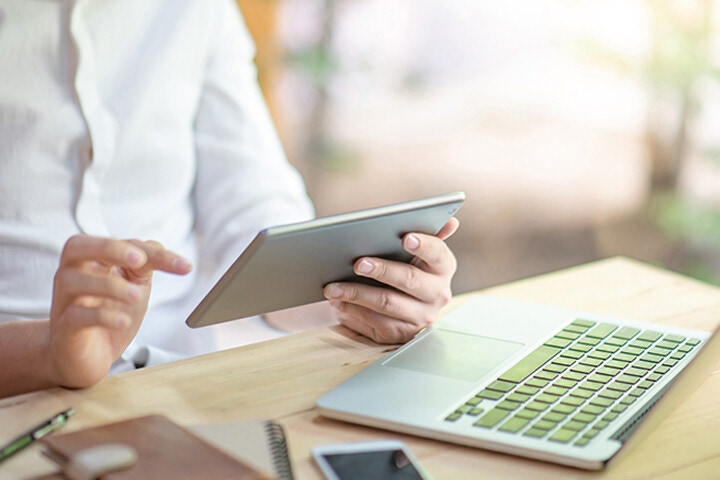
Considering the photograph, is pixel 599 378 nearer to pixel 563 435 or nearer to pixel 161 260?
pixel 563 435

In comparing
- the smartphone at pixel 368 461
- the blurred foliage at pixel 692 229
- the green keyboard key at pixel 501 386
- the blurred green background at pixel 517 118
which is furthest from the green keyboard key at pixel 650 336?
the blurred foliage at pixel 692 229

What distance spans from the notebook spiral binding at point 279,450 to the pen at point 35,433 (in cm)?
18

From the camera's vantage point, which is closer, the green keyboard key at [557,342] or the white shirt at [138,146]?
the green keyboard key at [557,342]

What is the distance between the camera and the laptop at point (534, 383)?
28.1 inches

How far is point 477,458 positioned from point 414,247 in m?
0.27

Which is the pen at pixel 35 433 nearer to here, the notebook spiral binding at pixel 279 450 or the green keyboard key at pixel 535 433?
the notebook spiral binding at pixel 279 450

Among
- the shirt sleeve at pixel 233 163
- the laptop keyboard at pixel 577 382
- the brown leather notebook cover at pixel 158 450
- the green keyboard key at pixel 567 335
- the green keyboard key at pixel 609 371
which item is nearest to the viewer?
the brown leather notebook cover at pixel 158 450

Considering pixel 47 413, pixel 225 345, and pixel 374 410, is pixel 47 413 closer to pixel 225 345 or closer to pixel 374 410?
pixel 374 410

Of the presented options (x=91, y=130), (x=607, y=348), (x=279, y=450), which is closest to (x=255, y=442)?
(x=279, y=450)

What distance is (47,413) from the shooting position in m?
0.79

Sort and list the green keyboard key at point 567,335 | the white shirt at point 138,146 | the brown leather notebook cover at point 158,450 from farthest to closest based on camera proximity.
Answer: the white shirt at point 138,146 → the green keyboard key at point 567,335 → the brown leather notebook cover at point 158,450

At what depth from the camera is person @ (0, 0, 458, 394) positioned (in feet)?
3.13

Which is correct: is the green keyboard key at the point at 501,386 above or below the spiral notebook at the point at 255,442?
below

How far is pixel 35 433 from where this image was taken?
28.6 inches
